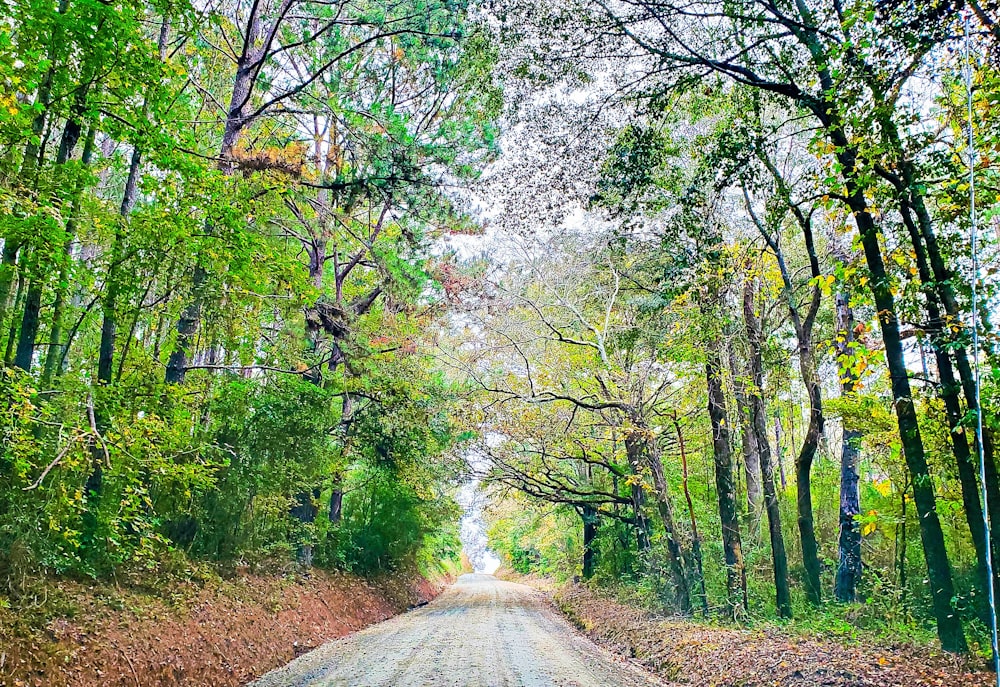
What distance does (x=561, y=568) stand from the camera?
88.8 feet

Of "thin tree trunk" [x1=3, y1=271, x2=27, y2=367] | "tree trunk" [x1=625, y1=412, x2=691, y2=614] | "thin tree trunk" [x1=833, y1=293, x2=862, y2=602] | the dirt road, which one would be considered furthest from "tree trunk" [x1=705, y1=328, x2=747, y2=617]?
"thin tree trunk" [x1=3, y1=271, x2=27, y2=367]

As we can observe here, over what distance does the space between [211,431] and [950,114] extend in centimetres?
958

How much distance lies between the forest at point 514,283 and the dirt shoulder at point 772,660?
20.9 inches

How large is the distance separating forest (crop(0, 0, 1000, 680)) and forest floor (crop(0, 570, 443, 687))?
32 centimetres

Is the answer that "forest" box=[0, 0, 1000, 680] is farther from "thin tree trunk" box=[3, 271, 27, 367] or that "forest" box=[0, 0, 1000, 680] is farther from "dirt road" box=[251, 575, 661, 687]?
"dirt road" box=[251, 575, 661, 687]

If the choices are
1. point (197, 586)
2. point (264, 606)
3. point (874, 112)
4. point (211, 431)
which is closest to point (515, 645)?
point (264, 606)

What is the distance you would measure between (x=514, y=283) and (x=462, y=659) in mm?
8433

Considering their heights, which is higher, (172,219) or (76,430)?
(172,219)

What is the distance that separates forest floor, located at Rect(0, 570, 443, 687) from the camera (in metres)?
4.96

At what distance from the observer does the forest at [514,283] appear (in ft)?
18.3

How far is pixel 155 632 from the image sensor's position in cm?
640

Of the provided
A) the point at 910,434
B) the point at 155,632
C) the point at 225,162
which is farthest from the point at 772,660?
the point at 225,162

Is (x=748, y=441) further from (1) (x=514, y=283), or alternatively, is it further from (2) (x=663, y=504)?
(1) (x=514, y=283)

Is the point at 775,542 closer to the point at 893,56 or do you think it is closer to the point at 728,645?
the point at 728,645
